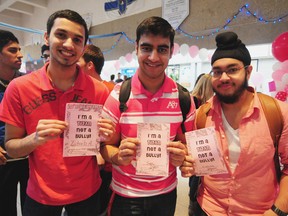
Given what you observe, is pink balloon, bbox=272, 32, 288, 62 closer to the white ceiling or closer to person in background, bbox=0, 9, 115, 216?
person in background, bbox=0, 9, 115, 216

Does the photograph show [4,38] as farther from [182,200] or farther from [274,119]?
[182,200]

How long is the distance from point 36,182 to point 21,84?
57 cm

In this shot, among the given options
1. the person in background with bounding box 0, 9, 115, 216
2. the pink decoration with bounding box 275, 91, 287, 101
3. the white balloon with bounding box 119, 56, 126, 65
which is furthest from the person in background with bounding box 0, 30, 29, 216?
the white balloon with bounding box 119, 56, 126, 65

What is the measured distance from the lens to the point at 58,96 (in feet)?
4.26

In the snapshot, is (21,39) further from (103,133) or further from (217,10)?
(103,133)

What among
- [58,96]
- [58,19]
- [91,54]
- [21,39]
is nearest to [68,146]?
[58,96]

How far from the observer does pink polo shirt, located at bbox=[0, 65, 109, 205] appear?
4.09ft

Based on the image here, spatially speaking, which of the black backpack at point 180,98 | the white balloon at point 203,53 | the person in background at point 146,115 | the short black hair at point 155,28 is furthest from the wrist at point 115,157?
the white balloon at point 203,53

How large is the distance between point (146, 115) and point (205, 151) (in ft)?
1.33

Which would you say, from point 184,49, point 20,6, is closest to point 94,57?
point 184,49

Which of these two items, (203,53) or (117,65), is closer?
(203,53)

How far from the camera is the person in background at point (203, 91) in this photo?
10.4 ft

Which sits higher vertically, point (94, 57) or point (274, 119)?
point (94, 57)

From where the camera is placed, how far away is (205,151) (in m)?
1.30
